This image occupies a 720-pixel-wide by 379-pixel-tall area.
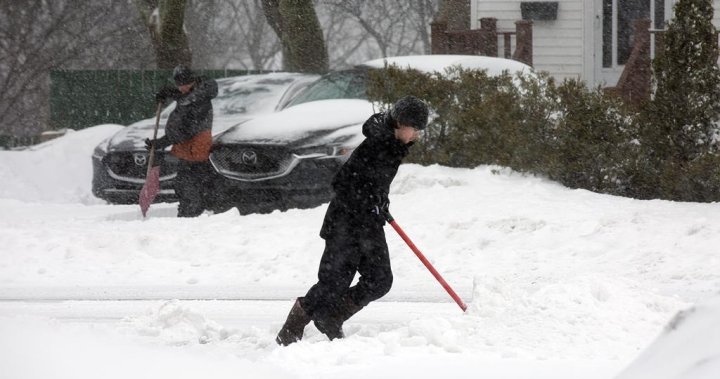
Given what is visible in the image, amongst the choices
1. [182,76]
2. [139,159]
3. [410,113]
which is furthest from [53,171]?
[410,113]

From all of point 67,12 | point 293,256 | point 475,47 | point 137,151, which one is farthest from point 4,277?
point 67,12

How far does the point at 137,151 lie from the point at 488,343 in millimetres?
7985

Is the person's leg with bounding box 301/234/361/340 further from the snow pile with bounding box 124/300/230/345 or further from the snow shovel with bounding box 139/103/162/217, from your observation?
the snow shovel with bounding box 139/103/162/217

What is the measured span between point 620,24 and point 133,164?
9622mm

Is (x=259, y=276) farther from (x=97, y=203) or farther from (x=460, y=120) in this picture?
(x=97, y=203)

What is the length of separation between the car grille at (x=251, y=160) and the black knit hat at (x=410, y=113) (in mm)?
5676

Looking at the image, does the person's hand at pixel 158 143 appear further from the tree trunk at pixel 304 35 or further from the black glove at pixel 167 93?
the tree trunk at pixel 304 35

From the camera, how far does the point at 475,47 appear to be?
19.6 meters

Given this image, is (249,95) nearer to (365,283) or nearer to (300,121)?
(300,121)

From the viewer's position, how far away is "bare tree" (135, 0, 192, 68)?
2178cm

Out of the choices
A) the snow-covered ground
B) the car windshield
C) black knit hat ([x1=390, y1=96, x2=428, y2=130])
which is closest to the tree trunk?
the car windshield

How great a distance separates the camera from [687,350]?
3.11m

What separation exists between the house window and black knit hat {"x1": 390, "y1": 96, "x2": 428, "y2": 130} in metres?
14.2

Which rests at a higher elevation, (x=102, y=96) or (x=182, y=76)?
(x=182, y=76)
